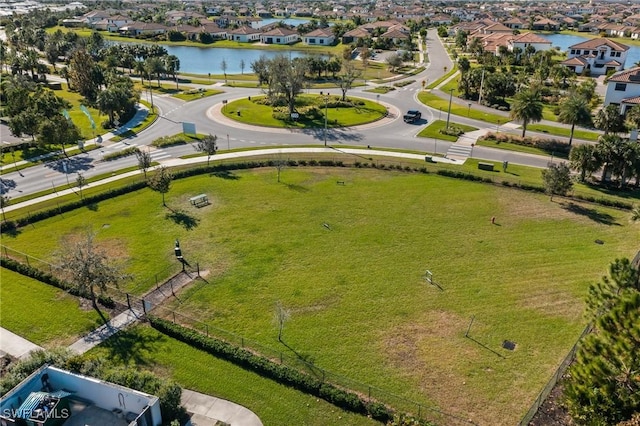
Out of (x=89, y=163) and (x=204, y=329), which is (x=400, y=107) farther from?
(x=204, y=329)

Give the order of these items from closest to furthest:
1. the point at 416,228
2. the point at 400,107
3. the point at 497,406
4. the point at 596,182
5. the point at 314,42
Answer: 1. the point at 497,406
2. the point at 416,228
3. the point at 596,182
4. the point at 400,107
5. the point at 314,42

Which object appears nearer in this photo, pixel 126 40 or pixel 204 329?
pixel 204 329

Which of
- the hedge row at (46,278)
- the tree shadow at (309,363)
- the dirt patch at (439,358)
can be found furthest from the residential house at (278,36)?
the tree shadow at (309,363)

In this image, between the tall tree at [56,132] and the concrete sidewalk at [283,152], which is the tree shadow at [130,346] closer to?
the concrete sidewalk at [283,152]

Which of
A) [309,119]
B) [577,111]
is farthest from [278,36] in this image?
[577,111]

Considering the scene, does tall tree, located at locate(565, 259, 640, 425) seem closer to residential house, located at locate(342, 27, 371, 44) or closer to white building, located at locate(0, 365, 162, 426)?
white building, located at locate(0, 365, 162, 426)

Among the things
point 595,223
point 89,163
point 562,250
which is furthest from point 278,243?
point 89,163

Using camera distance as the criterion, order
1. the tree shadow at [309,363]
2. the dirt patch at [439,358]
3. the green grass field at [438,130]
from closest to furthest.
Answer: the dirt patch at [439,358], the tree shadow at [309,363], the green grass field at [438,130]
